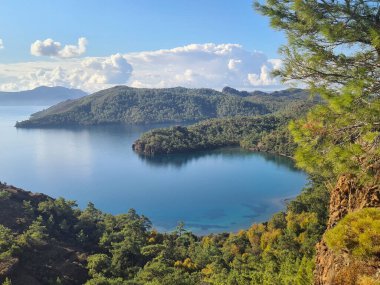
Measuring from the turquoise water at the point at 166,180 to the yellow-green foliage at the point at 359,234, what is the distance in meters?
47.7

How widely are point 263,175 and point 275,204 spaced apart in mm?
24015

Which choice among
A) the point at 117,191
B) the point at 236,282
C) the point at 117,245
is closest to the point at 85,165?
the point at 117,191

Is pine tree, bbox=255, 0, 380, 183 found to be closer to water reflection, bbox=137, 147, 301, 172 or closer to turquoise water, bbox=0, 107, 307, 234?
turquoise water, bbox=0, 107, 307, 234

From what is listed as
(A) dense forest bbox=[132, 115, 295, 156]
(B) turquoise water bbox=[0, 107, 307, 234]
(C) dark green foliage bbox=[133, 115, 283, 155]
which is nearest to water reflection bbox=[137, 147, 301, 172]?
(B) turquoise water bbox=[0, 107, 307, 234]

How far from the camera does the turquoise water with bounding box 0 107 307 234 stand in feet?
210

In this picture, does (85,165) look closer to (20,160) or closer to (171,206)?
(20,160)

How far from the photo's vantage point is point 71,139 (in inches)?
6447

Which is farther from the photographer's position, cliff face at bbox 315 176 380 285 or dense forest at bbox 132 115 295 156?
dense forest at bbox 132 115 295 156

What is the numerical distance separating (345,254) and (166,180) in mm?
81031

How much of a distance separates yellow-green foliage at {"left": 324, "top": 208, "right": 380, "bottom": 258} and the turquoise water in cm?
4775

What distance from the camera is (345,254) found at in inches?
339

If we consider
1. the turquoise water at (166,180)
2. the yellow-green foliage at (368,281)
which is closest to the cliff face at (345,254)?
the yellow-green foliage at (368,281)

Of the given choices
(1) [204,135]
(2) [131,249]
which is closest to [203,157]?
(1) [204,135]

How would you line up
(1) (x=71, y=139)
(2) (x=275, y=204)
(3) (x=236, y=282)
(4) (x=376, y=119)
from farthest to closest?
(1) (x=71, y=139) → (2) (x=275, y=204) → (3) (x=236, y=282) → (4) (x=376, y=119)
